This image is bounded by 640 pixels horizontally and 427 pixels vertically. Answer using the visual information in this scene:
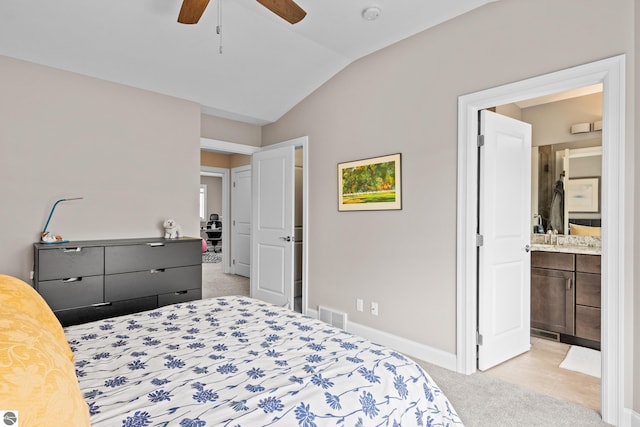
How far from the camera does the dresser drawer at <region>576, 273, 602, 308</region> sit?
10.6 ft

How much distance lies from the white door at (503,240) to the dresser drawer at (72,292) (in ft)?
10.2

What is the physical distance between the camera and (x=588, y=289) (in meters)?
3.27

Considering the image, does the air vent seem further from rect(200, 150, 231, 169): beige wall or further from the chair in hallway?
the chair in hallway

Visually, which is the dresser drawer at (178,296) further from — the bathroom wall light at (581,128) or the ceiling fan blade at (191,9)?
the bathroom wall light at (581,128)

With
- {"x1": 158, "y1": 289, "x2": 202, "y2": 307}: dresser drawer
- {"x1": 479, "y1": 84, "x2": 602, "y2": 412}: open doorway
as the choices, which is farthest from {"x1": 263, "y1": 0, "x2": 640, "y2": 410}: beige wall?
{"x1": 158, "y1": 289, "x2": 202, "y2": 307}: dresser drawer

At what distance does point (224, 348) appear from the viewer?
1.57 meters

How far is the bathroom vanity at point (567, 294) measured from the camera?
3.25 m

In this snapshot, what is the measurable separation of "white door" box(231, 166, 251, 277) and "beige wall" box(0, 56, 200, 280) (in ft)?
8.62

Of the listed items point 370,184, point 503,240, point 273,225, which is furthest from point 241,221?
point 503,240

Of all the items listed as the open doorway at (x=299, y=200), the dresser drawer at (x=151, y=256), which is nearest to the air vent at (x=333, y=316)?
the open doorway at (x=299, y=200)

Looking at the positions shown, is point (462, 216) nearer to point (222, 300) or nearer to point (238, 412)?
point (222, 300)

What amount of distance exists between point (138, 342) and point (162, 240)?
1.89 meters

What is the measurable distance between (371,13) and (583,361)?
3.43m

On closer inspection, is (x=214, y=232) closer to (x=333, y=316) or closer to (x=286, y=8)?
(x=333, y=316)
